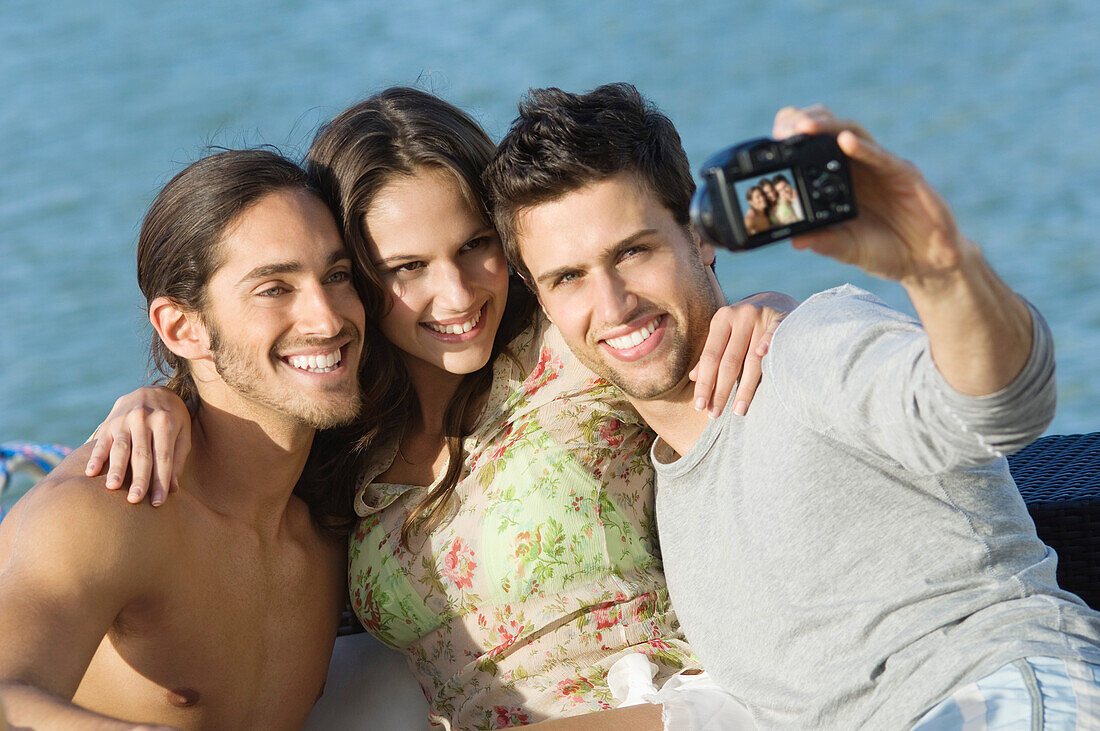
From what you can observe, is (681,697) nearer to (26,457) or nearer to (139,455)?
(139,455)

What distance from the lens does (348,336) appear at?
2.65 metres

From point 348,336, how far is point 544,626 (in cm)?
78

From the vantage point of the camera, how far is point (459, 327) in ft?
8.70

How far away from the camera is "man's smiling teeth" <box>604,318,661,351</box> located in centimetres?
241

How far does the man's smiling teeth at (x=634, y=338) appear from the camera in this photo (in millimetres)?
2412

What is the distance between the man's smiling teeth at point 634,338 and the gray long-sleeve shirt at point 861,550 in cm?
31

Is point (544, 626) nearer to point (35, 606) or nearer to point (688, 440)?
point (688, 440)

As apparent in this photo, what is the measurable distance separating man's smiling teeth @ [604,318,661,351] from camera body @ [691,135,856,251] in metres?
0.92

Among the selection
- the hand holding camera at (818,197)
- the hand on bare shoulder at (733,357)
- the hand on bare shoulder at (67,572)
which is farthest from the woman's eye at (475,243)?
the hand holding camera at (818,197)

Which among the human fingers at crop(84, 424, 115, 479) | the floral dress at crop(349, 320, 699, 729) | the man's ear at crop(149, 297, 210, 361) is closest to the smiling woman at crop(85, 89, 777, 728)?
the floral dress at crop(349, 320, 699, 729)

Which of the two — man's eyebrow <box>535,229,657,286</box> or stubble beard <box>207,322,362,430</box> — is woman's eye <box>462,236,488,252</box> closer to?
man's eyebrow <box>535,229,657,286</box>

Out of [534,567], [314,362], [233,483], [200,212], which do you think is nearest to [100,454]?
[233,483]

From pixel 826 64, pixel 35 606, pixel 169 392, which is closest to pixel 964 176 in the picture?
pixel 826 64

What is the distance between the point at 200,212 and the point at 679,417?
1.15 metres
